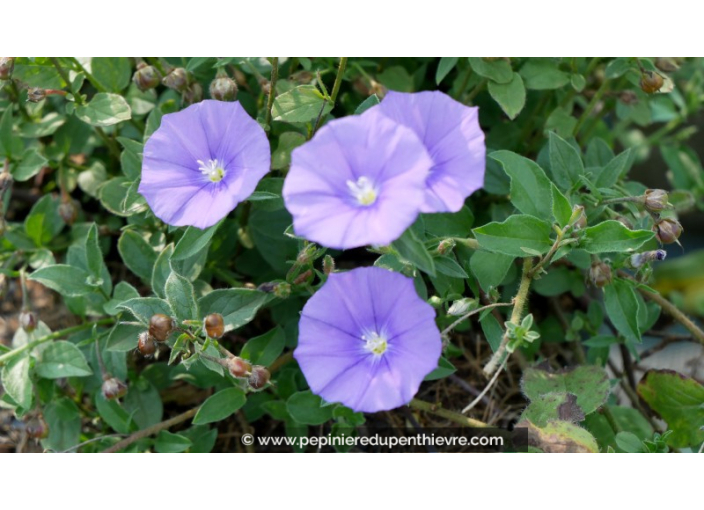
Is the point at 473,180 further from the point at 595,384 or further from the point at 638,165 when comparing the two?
the point at 638,165

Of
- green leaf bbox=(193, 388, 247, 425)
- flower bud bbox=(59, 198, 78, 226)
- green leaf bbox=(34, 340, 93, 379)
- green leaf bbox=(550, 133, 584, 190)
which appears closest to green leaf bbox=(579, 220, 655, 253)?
green leaf bbox=(550, 133, 584, 190)

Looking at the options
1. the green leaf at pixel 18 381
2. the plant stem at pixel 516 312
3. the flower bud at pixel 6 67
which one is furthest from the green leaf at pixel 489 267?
the flower bud at pixel 6 67

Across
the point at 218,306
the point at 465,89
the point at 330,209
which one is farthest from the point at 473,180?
the point at 465,89

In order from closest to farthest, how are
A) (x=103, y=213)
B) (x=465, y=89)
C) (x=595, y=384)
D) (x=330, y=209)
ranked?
(x=330, y=209)
(x=595, y=384)
(x=465, y=89)
(x=103, y=213)

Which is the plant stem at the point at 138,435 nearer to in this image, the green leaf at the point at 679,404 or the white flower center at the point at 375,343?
the white flower center at the point at 375,343

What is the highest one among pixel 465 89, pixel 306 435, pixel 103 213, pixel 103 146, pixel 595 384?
pixel 465 89

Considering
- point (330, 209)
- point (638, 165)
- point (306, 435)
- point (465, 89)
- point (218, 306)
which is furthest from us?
point (638, 165)

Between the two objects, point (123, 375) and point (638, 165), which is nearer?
point (123, 375)
